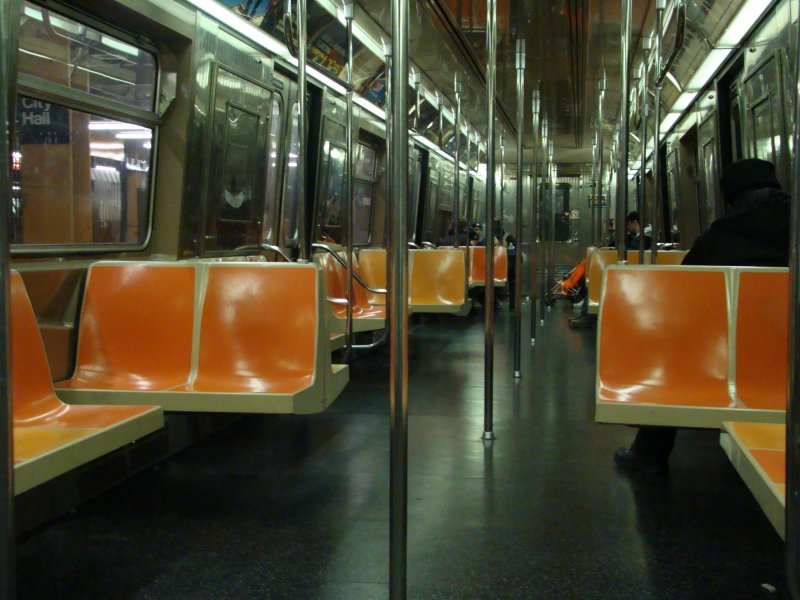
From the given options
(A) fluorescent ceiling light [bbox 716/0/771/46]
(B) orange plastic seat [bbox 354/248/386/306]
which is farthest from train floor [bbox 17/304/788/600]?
(B) orange plastic seat [bbox 354/248/386/306]

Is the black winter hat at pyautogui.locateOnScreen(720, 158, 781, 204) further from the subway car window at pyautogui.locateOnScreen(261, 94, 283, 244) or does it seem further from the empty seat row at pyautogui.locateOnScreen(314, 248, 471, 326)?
the empty seat row at pyautogui.locateOnScreen(314, 248, 471, 326)

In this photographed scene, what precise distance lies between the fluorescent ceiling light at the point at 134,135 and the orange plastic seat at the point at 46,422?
4.06 ft

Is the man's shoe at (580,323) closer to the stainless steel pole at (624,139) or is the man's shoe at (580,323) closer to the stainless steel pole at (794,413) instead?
the stainless steel pole at (624,139)

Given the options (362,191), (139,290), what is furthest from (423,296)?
(139,290)

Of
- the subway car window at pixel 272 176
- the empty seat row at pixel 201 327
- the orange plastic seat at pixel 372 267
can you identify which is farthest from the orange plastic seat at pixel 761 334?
the orange plastic seat at pixel 372 267

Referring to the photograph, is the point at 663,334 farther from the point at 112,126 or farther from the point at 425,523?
the point at 112,126

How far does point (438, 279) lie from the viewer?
25.1 ft

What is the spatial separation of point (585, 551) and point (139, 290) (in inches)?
81.3

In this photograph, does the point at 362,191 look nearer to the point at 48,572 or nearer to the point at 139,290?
the point at 139,290

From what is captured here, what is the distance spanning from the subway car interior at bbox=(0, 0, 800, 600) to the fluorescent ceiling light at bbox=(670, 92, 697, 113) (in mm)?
2782

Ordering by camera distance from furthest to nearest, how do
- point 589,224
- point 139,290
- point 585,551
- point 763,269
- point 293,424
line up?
point 589,224 < point 293,424 < point 139,290 < point 763,269 < point 585,551

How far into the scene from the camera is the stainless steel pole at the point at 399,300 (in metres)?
1.47

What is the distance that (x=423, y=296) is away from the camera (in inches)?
301

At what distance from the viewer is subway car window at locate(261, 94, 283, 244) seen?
569 centimetres
